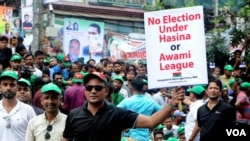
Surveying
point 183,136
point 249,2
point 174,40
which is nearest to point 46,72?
point 183,136

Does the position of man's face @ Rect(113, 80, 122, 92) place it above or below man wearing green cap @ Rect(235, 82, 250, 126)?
above

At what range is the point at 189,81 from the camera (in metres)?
6.70

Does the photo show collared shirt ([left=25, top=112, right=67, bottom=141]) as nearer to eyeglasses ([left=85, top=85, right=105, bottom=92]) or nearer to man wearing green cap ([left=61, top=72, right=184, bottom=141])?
man wearing green cap ([left=61, top=72, right=184, bottom=141])

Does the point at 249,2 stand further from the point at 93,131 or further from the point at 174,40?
the point at 93,131

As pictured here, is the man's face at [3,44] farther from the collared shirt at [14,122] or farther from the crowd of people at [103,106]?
the collared shirt at [14,122]

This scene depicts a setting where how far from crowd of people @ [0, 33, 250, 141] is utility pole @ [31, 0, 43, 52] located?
6.90ft

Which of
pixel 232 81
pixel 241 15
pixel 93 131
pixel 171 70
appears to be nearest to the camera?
pixel 93 131

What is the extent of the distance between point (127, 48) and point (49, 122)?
17.9 metres

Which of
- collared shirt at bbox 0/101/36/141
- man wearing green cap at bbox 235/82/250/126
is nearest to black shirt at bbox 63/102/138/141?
collared shirt at bbox 0/101/36/141

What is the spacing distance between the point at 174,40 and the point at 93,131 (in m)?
Result: 1.28

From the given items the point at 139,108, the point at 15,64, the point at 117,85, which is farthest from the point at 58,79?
the point at 139,108

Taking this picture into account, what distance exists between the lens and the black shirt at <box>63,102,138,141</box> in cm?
645

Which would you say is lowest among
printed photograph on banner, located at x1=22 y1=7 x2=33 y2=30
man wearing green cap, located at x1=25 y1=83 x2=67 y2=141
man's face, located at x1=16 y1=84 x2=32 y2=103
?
man wearing green cap, located at x1=25 y1=83 x2=67 y2=141

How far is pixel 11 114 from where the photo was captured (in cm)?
833
